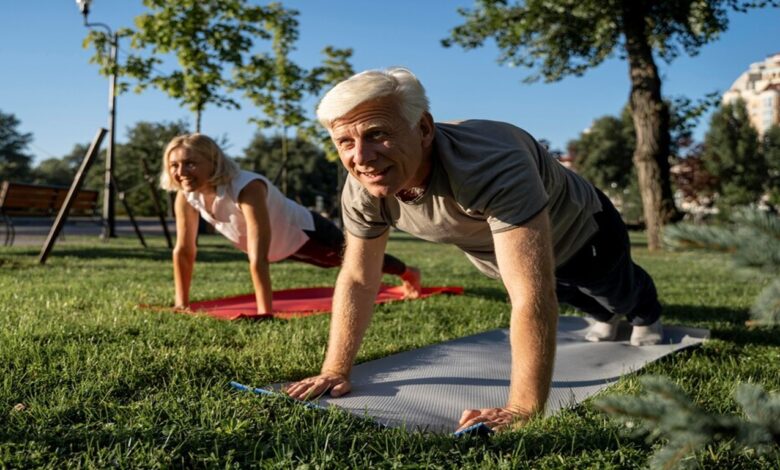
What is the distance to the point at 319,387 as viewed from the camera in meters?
2.79

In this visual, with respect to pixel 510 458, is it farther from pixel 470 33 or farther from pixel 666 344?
pixel 470 33

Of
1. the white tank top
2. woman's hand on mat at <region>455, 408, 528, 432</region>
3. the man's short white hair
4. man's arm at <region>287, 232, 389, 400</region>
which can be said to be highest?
the man's short white hair

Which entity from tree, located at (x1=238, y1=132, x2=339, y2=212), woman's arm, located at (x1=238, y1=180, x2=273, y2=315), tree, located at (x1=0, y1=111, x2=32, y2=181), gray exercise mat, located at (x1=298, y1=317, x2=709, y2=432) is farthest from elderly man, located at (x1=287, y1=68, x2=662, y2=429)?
tree, located at (x1=0, y1=111, x2=32, y2=181)

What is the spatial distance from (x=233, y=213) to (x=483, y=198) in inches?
117

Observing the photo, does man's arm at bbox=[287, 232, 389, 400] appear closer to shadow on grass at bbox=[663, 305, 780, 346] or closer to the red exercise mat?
the red exercise mat

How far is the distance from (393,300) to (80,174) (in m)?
4.33

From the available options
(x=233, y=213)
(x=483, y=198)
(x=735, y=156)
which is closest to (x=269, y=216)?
(x=233, y=213)

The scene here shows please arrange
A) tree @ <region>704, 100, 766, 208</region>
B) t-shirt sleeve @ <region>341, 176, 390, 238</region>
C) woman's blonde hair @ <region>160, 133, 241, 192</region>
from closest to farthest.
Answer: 1. t-shirt sleeve @ <region>341, 176, 390, 238</region>
2. woman's blonde hair @ <region>160, 133, 241, 192</region>
3. tree @ <region>704, 100, 766, 208</region>

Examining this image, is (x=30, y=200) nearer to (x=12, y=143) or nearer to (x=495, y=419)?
(x=495, y=419)

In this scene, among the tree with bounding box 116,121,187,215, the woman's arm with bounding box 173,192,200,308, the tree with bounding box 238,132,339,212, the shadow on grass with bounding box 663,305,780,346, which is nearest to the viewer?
the shadow on grass with bounding box 663,305,780,346

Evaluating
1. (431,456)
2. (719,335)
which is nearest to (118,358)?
(431,456)

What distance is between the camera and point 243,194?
187 inches

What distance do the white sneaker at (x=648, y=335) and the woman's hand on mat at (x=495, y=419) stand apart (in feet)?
6.71

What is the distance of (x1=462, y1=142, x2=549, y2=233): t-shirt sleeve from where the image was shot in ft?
7.72
